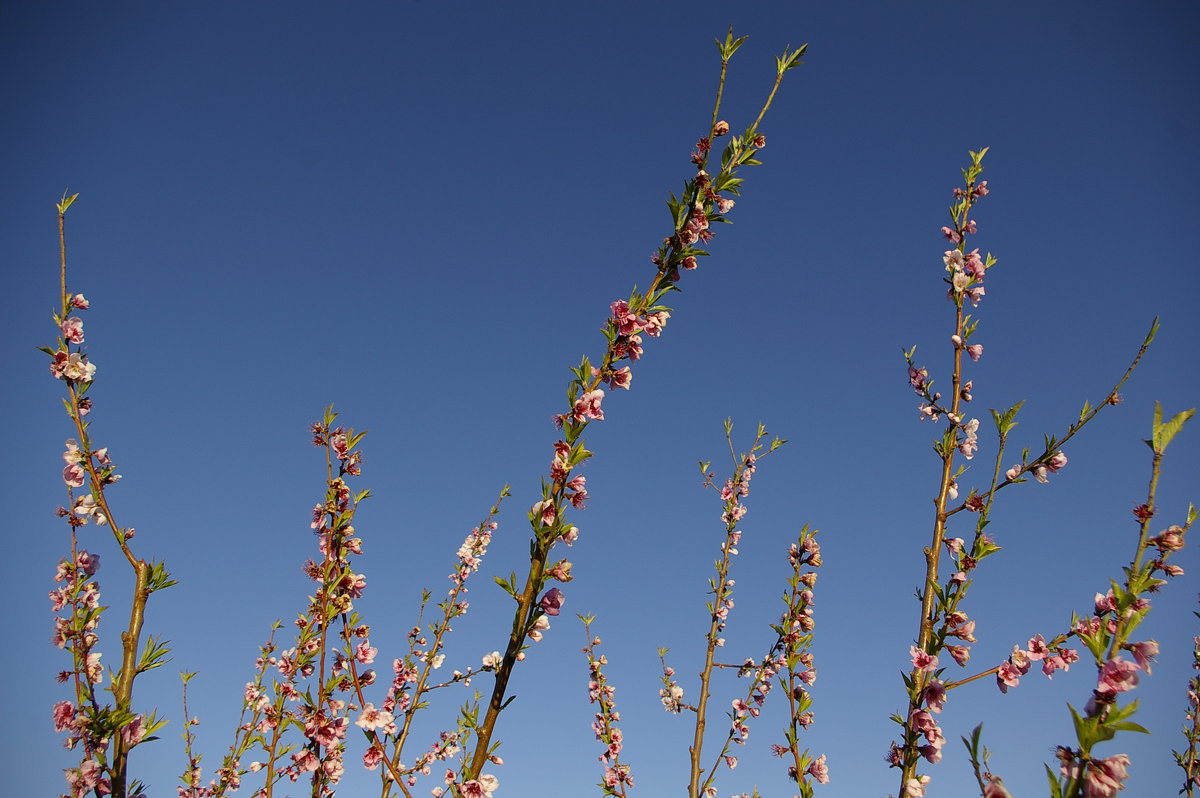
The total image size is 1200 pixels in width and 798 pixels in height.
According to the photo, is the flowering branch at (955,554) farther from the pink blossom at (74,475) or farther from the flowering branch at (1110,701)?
the pink blossom at (74,475)

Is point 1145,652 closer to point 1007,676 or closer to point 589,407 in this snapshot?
point 1007,676

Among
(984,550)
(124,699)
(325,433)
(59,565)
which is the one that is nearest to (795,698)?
(984,550)

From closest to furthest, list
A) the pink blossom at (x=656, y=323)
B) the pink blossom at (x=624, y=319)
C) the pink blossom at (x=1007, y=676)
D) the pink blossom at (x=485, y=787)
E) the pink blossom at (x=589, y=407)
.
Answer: the pink blossom at (x=485, y=787) < the pink blossom at (x=589, y=407) < the pink blossom at (x=624, y=319) < the pink blossom at (x=656, y=323) < the pink blossom at (x=1007, y=676)

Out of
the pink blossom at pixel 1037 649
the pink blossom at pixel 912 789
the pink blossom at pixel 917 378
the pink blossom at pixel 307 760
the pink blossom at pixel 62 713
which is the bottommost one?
the pink blossom at pixel 912 789

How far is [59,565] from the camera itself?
9.95 feet

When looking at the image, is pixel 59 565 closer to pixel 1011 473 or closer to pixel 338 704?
pixel 338 704

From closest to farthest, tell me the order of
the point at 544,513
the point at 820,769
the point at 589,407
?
the point at 544,513 < the point at 589,407 < the point at 820,769

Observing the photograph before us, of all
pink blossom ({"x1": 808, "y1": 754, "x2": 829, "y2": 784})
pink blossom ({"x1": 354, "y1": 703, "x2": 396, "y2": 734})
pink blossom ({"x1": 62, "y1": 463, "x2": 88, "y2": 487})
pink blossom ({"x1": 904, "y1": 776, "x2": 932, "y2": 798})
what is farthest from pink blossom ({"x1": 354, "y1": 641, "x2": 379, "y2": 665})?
pink blossom ({"x1": 808, "y1": 754, "x2": 829, "y2": 784})

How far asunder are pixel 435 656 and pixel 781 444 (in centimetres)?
495

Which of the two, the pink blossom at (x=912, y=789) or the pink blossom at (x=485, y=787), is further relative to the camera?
the pink blossom at (x=912, y=789)

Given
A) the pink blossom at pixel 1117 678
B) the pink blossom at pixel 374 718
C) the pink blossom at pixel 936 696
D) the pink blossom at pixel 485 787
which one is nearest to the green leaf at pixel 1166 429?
the pink blossom at pixel 1117 678

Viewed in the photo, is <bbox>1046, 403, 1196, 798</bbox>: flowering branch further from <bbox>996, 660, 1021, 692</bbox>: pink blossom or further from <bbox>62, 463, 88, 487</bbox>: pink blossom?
<bbox>62, 463, 88, 487</bbox>: pink blossom

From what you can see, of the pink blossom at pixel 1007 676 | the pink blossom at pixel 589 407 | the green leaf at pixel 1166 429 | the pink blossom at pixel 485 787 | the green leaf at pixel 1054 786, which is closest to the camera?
the green leaf at pixel 1054 786

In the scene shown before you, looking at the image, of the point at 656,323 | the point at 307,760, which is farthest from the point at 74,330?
the point at 656,323
